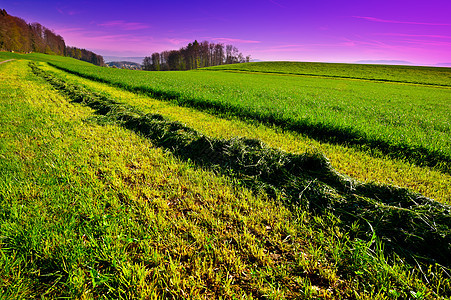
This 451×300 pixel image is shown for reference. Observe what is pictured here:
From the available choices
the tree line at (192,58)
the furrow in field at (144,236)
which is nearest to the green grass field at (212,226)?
the furrow in field at (144,236)

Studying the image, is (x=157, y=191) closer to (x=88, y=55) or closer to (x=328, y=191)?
(x=328, y=191)

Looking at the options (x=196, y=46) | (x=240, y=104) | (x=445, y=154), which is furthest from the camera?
(x=196, y=46)

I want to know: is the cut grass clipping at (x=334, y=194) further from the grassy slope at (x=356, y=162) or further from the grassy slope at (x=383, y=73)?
the grassy slope at (x=383, y=73)

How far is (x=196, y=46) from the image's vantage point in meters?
111

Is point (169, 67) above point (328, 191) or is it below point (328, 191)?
above

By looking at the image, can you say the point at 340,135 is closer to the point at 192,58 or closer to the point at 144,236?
the point at 144,236

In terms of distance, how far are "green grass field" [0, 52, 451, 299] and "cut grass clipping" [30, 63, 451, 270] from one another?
0.02 meters

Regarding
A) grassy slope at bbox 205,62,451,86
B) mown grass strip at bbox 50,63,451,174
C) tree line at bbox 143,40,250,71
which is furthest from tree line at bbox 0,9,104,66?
mown grass strip at bbox 50,63,451,174

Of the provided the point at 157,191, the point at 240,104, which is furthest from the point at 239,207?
the point at 240,104

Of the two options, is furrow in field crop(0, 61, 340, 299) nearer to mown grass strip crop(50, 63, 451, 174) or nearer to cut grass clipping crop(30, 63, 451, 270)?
cut grass clipping crop(30, 63, 451, 270)

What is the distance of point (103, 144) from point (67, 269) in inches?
136

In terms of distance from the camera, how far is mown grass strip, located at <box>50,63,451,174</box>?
4.88 meters

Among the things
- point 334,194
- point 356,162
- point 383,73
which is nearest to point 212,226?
point 334,194

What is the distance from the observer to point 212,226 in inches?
102
